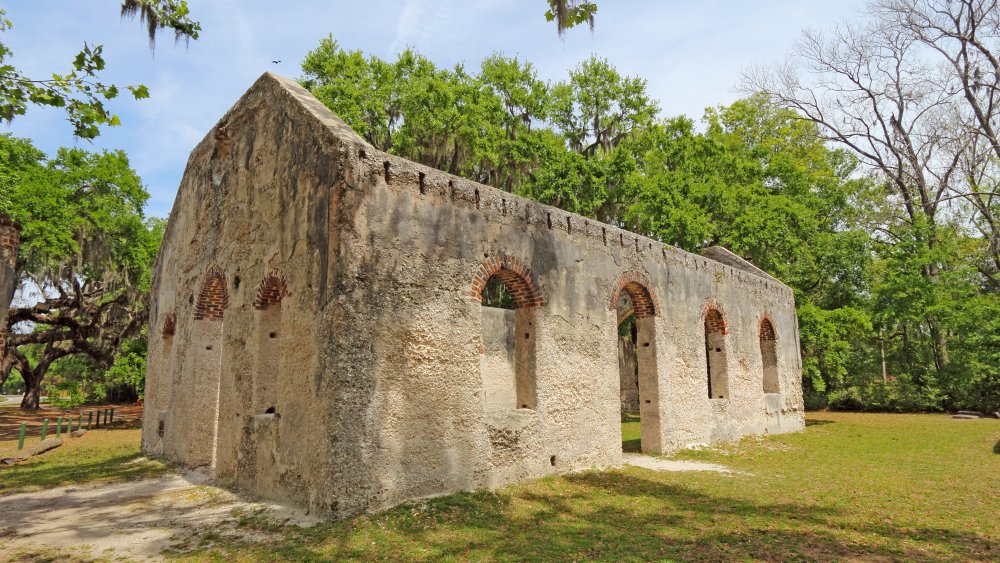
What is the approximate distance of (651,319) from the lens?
1139 centimetres

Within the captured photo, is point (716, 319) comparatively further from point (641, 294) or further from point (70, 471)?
point (70, 471)

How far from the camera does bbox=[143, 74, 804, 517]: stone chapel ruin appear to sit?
22.2 feet

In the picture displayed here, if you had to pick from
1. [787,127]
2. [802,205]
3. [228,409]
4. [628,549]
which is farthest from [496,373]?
[787,127]

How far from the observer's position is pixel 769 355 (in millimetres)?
16062

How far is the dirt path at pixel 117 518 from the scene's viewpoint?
5.83m

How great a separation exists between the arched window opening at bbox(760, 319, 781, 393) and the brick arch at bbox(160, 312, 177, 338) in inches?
574

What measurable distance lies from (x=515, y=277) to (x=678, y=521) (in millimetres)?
4047

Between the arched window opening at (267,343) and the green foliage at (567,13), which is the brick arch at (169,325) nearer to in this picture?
the arched window opening at (267,343)

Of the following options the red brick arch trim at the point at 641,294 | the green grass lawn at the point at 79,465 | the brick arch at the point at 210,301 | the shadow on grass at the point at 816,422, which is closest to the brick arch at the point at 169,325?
the brick arch at the point at 210,301

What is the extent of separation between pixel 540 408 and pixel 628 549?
3.30 m

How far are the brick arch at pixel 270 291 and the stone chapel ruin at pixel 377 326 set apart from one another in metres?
0.03

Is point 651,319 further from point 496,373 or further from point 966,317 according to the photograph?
point 966,317

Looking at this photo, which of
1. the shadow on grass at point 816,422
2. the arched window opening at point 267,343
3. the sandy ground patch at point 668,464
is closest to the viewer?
the arched window opening at point 267,343

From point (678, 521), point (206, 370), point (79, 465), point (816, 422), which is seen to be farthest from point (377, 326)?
point (816, 422)
